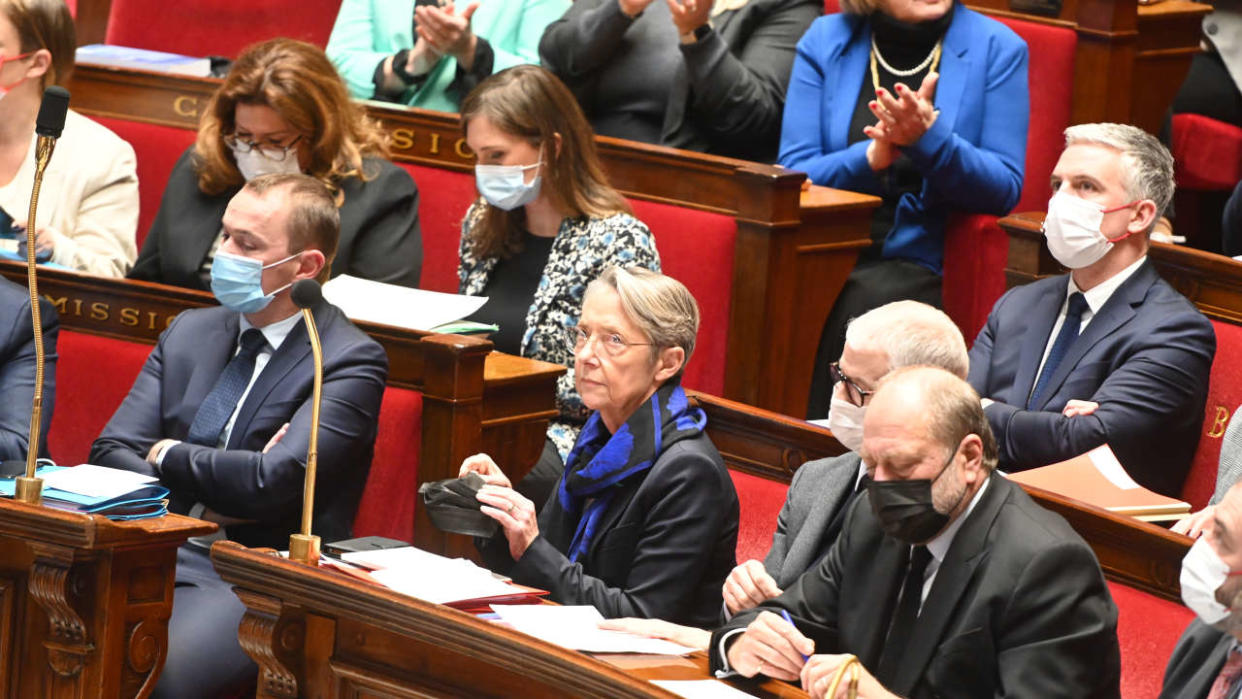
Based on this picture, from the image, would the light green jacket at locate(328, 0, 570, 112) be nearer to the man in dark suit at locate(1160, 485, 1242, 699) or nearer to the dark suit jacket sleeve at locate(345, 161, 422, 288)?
the dark suit jacket sleeve at locate(345, 161, 422, 288)

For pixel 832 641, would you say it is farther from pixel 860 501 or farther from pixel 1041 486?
pixel 1041 486

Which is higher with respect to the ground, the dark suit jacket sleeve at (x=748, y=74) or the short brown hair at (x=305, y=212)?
the dark suit jacket sleeve at (x=748, y=74)

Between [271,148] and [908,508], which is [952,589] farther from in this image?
[271,148]

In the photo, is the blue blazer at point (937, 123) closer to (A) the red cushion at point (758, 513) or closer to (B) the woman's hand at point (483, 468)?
(A) the red cushion at point (758, 513)

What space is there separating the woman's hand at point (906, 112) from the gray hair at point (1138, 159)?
1.43 feet

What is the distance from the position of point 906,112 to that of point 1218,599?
1.60 meters

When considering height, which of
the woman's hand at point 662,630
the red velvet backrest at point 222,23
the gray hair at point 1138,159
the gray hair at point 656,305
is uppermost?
the red velvet backrest at point 222,23

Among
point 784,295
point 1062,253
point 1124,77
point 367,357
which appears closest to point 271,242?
point 367,357

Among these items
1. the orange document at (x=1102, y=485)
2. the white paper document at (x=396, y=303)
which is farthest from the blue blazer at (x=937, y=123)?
the orange document at (x=1102, y=485)

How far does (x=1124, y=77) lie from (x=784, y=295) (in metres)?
0.91

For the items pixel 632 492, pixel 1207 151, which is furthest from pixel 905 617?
pixel 1207 151

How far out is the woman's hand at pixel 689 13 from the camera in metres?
3.20

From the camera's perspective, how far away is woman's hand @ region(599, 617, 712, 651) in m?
1.89

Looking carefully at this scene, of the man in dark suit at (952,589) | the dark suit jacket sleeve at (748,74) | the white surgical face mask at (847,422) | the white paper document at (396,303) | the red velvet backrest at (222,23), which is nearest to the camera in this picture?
the man in dark suit at (952,589)
